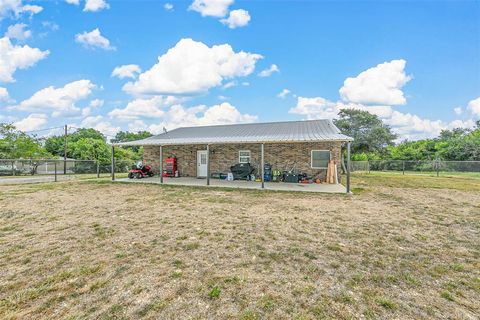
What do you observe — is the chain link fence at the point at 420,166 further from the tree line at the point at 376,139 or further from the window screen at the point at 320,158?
the window screen at the point at 320,158

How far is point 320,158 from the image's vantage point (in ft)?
40.2

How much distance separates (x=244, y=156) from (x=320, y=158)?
4.27 meters

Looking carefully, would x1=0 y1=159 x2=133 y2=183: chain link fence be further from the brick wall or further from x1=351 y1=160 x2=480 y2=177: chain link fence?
x1=351 y1=160 x2=480 y2=177: chain link fence

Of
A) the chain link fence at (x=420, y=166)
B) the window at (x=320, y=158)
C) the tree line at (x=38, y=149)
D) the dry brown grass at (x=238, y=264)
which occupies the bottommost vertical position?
the dry brown grass at (x=238, y=264)

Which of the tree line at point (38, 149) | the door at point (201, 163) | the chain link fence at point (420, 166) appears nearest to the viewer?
the door at point (201, 163)

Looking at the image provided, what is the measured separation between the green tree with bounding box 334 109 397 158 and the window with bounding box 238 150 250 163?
15140 mm

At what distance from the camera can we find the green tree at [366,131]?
77.7 feet

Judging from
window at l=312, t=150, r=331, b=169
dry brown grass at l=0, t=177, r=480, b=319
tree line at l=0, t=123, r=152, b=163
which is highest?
tree line at l=0, t=123, r=152, b=163

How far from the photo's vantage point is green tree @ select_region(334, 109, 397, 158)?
23.7 metres

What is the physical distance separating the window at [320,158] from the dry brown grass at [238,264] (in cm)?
627

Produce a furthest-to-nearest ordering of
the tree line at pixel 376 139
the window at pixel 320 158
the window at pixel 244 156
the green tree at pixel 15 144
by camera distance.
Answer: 1. the tree line at pixel 376 139
2. the green tree at pixel 15 144
3. the window at pixel 244 156
4. the window at pixel 320 158

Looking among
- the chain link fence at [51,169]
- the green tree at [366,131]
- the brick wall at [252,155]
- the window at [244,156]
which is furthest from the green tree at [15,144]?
the green tree at [366,131]

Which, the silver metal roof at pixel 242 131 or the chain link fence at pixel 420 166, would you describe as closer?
the silver metal roof at pixel 242 131

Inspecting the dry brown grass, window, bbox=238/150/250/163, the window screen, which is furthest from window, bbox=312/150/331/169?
the dry brown grass
